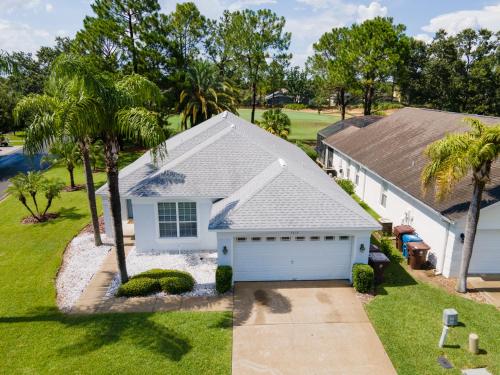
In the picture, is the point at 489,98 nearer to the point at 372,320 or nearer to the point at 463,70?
the point at 463,70

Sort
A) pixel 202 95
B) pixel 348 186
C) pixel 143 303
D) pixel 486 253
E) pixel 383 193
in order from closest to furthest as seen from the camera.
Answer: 1. pixel 143 303
2. pixel 486 253
3. pixel 383 193
4. pixel 348 186
5. pixel 202 95

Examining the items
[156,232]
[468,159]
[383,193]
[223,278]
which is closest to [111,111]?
[156,232]

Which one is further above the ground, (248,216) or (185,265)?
(248,216)

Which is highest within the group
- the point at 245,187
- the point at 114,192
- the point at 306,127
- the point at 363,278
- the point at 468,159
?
the point at 468,159

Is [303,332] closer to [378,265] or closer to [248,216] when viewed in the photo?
[248,216]

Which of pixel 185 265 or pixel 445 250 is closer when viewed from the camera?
pixel 445 250

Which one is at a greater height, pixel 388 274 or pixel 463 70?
pixel 463 70

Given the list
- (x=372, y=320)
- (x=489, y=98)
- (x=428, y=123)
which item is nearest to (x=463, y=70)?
(x=489, y=98)

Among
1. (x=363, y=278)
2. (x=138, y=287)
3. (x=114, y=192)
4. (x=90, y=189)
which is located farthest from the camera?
(x=90, y=189)
